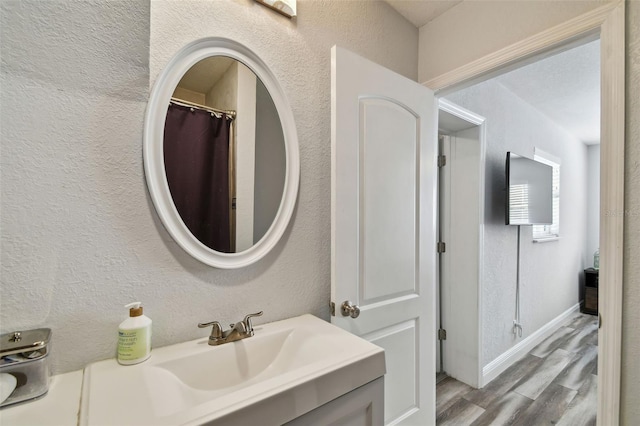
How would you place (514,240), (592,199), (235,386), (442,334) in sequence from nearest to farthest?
(235,386) → (442,334) → (514,240) → (592,199)

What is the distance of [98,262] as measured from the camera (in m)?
0.80

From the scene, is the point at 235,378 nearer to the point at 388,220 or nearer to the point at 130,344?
the point at 130,344

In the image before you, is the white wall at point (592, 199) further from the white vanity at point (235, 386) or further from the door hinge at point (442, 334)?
the white vanity at point (235, 386)

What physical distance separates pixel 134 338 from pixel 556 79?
3.34 meters

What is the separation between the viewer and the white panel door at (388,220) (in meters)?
1.18

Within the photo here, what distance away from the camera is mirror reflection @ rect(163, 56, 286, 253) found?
37.6 inches

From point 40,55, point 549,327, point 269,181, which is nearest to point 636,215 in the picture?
point 269,181

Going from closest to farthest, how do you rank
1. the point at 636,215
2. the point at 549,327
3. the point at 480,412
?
1. the point at 636,215
2. the point at 480,412
3. the point at 549,327

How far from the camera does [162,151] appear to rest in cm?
90

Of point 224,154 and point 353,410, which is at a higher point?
point 224,154

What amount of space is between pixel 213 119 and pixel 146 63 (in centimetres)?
26

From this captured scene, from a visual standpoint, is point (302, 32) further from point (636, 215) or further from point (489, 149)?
point (489, 149)

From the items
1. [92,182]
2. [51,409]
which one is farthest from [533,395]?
[92,182]

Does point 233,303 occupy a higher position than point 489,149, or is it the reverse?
point 489,149
